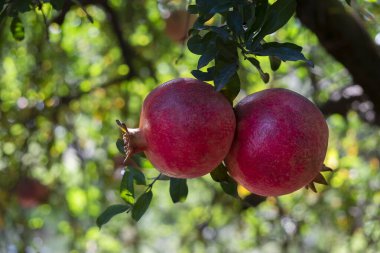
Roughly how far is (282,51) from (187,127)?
0.67ft

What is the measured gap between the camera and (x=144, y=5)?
2.71 meters

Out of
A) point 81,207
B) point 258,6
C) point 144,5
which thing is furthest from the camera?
point 81,207

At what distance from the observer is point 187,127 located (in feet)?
3.29

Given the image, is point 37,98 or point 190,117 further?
point 37,98

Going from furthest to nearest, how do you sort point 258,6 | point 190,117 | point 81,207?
point 81,207 < point 258,6 < point 190,117

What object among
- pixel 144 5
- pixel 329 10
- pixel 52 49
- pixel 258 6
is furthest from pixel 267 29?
pixel 52 49

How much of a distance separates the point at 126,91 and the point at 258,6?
68.0 inches

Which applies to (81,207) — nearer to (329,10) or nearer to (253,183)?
(329,10)

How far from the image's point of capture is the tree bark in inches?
78.5

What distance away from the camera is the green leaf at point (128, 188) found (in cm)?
129

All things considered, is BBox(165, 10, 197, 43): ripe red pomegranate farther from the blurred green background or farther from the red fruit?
the red fruit

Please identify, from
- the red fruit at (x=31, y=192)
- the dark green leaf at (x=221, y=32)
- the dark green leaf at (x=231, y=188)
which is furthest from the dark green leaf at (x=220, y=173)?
the red fruit at (x=31, y=192)

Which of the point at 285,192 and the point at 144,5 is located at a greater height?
the point at 285,192

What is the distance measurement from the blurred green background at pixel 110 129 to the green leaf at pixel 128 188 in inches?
49.5
